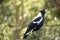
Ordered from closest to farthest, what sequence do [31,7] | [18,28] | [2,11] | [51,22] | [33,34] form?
[33,34]
[18,28]
[51,22]
[31,7]
[2,11]

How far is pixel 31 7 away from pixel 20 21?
78cm

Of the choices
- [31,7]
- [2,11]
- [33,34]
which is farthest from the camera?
[2,11]

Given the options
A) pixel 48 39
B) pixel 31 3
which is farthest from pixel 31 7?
pixel 48 39

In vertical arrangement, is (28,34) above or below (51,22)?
above

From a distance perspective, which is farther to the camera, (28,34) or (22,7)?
(22,7)

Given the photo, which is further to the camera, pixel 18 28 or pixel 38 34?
pixel 18 28

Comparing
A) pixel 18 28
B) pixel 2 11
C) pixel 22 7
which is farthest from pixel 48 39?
pixel 2 11

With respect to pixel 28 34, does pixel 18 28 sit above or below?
below

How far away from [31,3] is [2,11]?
1.02 meters

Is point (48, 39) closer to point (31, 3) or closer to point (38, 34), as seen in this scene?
point (38, 34)

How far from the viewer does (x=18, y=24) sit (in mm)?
6734

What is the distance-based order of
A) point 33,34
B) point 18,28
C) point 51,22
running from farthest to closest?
point 51,22 < point 18,28 < point 33,34

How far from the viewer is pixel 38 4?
7.52 m

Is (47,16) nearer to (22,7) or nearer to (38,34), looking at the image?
(22,7)
